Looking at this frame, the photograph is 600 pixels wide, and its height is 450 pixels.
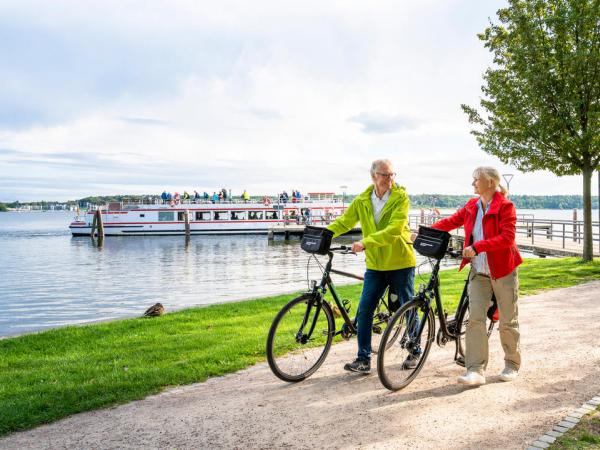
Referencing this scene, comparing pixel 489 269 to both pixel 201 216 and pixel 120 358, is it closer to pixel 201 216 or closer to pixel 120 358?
pixel 120 358

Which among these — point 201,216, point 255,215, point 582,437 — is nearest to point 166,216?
point 201,216

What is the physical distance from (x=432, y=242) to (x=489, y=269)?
1.84 feet

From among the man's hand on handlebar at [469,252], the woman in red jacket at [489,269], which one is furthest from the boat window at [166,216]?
the man's hand on handlebar at [469,252]

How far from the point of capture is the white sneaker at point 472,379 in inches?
186

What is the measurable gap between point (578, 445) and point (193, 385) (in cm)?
324

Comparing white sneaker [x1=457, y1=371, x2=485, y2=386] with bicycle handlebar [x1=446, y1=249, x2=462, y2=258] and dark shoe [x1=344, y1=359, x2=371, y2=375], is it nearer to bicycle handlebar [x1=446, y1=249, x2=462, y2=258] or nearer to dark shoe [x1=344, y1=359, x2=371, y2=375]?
dark shoe [x1=344, y1=359, x2=371, y2=375]

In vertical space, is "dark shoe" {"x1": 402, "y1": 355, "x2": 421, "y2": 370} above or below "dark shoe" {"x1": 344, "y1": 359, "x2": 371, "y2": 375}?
above

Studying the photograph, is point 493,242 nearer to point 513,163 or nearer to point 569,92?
point 569,92

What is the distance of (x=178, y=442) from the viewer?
12.3 feet

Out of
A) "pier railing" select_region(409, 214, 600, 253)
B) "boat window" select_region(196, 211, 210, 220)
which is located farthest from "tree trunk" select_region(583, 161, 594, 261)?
"boat window" select_region(196, 211, 210, 220)

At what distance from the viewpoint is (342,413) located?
4145mm

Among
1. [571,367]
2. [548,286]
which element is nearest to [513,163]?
[548,286]

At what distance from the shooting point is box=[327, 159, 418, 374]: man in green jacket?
4.98m

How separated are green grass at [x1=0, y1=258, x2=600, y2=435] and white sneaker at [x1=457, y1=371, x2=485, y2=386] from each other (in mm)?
2220
